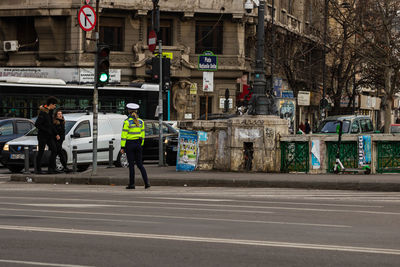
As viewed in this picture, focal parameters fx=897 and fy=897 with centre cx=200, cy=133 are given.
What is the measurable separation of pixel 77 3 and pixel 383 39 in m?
15.3

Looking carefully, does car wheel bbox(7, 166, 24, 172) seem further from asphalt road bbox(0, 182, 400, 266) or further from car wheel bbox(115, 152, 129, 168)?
asphalt road bbox(0, 182, 400, 266)

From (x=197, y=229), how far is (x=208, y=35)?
37879mm

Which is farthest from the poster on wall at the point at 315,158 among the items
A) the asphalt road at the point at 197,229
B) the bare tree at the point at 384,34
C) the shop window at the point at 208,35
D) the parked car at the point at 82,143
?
the shop window at the point at 208,35

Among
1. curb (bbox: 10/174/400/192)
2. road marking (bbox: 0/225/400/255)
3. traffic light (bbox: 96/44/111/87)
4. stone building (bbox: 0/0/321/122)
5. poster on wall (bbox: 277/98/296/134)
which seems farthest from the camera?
stone building (bbox: 0/0/321/122)

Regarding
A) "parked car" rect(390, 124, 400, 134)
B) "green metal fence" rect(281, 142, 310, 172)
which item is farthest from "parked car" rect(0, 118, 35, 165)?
"parked car" rect(390, 124, 400, 134)

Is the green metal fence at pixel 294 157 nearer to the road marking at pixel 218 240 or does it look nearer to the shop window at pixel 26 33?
the road marking at pixel 218 240

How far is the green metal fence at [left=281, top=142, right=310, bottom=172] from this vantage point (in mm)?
21766

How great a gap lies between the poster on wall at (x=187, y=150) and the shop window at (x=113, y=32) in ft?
80.2

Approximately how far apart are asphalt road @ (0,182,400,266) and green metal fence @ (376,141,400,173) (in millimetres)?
4595

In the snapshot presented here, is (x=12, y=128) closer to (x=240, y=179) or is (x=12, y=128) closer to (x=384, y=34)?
(x=240, y=179)

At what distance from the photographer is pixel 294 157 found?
71.9 ft

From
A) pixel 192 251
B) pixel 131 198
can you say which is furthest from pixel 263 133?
pixel 192 251

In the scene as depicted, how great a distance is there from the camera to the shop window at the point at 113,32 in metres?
46.1

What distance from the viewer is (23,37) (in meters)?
46.5
